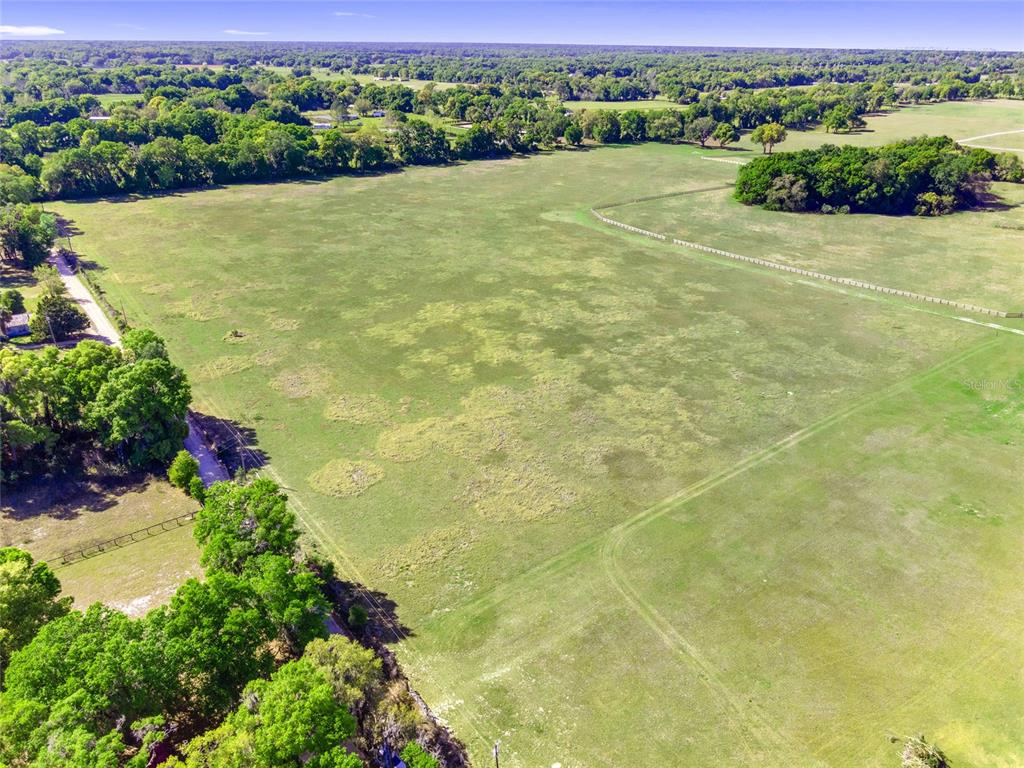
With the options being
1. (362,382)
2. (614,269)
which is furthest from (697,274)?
(362,382)

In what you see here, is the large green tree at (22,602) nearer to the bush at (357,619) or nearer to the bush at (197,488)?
the bush at (197,488)

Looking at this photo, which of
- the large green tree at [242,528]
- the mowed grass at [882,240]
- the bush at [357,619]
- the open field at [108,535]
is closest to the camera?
the bush at [357,619]

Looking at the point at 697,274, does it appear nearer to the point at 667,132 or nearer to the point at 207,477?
the point at 207,477

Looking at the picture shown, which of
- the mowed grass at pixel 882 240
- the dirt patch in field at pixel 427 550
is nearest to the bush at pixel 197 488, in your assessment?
the dirt patch in field at pixel 427 550

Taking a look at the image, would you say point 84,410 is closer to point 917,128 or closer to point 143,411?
point 143,411

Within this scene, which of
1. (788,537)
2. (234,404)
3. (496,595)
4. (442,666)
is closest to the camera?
(442,666)

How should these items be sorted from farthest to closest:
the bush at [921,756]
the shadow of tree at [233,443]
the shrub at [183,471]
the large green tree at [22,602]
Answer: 1. the shadow of tree at [233,443]
2. the shrub at [183,471]
3. the large green tree at [22,602]
4. the bush at [921,756]

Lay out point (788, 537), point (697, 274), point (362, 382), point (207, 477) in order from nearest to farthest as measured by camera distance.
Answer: point (788, 537) → point (207, 477) → point (362, 382) → point (697, 274)
